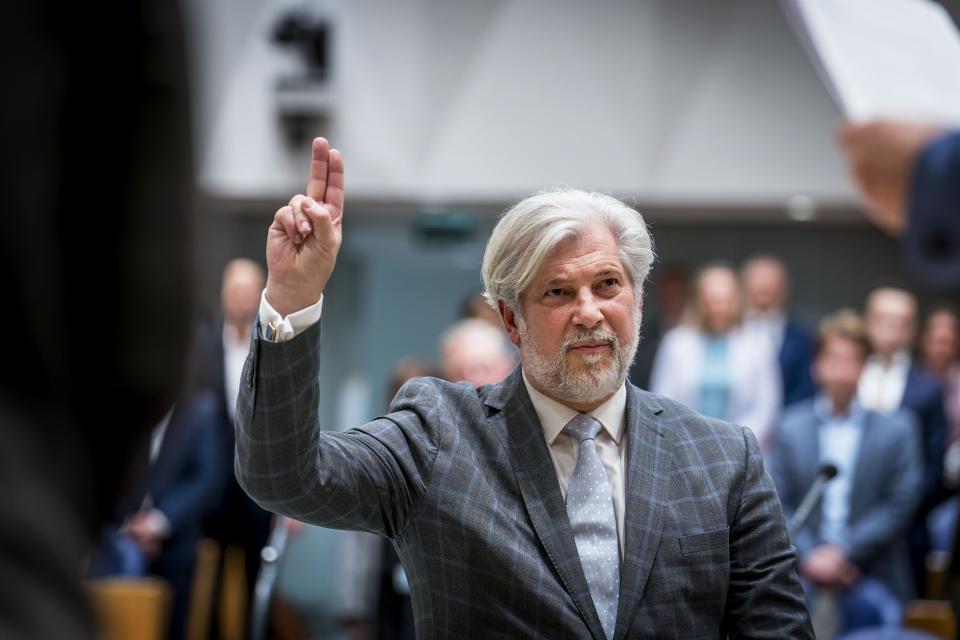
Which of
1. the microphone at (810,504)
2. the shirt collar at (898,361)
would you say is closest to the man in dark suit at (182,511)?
the shirt collar at (898,361)

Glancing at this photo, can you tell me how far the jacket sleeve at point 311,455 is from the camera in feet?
5.53

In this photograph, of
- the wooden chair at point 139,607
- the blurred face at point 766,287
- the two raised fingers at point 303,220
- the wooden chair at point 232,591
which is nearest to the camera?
the two raised fingers at point 303,220

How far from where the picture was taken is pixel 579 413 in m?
2.02

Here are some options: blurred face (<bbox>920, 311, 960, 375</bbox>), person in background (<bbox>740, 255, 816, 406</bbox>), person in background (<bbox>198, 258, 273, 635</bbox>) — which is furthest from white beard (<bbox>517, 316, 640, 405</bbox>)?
blurred face (<bbox>920, 311, 960, 375</bbox>)

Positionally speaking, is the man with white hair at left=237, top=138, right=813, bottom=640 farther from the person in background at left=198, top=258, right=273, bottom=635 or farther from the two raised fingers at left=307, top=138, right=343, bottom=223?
the person in background at left=198, top=258, right=273, bottom=635

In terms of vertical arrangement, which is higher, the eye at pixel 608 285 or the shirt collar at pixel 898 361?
the eye at pixel 608 285

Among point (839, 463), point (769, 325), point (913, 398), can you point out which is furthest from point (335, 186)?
point (769, 325)

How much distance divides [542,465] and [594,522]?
0.12 metres

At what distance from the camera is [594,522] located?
191 cm

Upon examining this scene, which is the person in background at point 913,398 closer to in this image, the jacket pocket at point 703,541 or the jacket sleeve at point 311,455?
the jacket pocket at point 703,541

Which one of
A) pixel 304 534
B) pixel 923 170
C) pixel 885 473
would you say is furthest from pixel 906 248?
pixel 304 534

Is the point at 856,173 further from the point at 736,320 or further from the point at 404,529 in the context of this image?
the point at 736,320

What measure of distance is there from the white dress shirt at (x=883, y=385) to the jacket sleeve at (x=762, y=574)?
11.2ft

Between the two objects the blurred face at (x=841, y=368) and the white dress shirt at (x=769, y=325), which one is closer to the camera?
the blurred face at (x=841, y=368)
